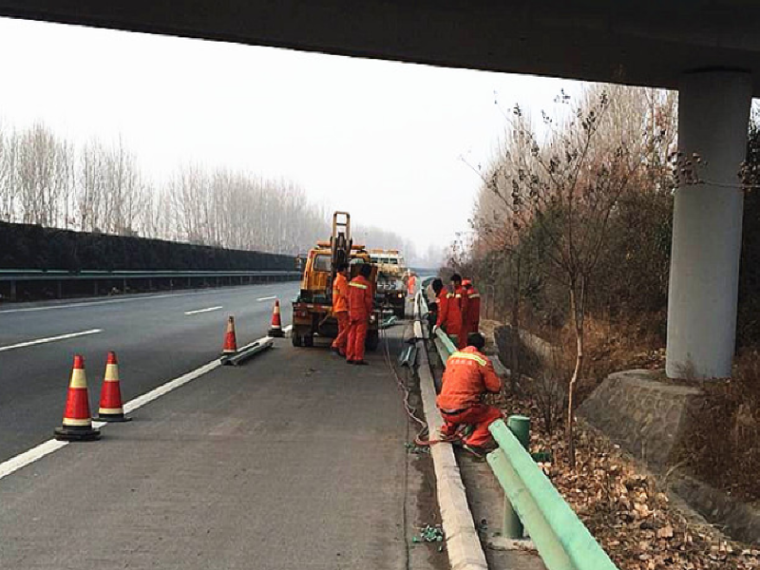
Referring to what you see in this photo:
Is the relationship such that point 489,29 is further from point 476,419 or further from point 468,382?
point 476,419

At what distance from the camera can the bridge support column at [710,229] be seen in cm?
966

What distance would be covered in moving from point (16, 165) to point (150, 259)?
1568 cm

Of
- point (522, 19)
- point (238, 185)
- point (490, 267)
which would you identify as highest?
point (238, 185)

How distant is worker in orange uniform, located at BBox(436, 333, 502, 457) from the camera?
25.2 ft

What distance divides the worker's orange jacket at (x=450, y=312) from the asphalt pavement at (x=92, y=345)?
4.48 metres

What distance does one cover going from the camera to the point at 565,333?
14156 millimetres

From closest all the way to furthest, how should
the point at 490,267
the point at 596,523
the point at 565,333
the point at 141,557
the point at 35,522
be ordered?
1. the point at 141,557
2. the point at 35,522
3. the point at 596,523
4. the point at 565,333
5. the point at 490,267

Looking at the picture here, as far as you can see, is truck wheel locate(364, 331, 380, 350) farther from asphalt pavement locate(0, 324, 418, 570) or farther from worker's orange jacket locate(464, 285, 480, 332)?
asphalt pavement locate(0, 324, 418, 570)

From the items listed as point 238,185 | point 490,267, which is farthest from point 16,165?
point 238,185

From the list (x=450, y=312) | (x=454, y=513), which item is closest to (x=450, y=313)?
(x=450, y=312)

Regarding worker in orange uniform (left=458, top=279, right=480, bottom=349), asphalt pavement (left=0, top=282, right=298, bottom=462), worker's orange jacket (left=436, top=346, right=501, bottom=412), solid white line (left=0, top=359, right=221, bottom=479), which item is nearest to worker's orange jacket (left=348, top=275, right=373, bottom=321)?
worker in orange uniform (left=458, top=279, right=480, bottom=349)

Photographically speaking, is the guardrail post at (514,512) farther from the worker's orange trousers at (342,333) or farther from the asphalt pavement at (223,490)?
the worker's orange trousers at (342,333)

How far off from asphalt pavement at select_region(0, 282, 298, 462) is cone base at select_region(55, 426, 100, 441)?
0.19 m

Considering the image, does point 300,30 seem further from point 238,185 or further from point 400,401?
point 238,185
